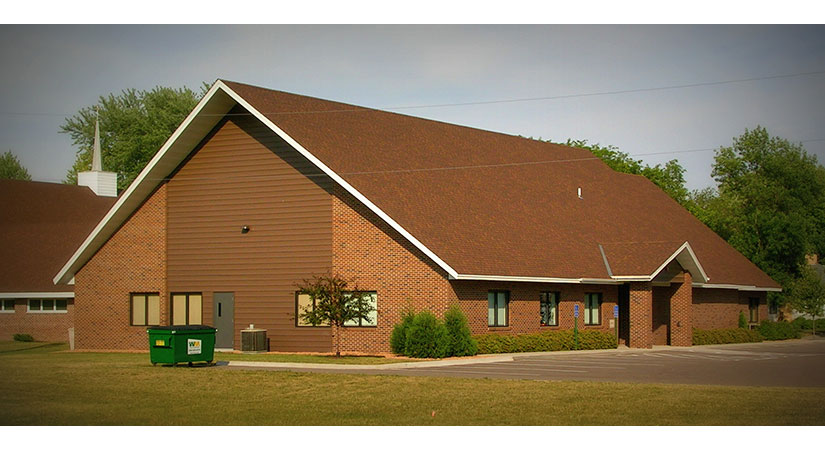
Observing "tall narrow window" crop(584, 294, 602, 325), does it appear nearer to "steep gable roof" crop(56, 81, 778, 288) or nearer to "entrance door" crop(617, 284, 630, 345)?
"steep gable roof" crop(56, 81, 778, 288)

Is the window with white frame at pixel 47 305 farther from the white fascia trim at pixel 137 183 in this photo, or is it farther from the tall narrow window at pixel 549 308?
the tall narrow window at pixel 549 308

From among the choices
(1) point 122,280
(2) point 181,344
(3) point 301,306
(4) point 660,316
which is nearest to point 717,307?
(4) point 660,316

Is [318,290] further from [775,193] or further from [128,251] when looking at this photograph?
[775,193]

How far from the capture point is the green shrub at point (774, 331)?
56.1m

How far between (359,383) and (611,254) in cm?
2237

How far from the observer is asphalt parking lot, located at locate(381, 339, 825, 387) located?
28344 millimetres

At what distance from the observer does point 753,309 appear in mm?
58875

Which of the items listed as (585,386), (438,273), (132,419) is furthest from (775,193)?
(132,419)

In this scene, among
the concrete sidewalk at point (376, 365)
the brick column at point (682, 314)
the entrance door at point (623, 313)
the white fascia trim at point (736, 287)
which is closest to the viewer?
the concrete sidewalk at point (376, 365)

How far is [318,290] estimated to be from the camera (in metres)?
37.4

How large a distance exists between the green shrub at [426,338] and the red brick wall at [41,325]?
23.7 metres

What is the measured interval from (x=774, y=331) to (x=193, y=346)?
35378 mm

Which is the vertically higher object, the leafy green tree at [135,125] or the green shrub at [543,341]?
the leafy green tree at [135,125]

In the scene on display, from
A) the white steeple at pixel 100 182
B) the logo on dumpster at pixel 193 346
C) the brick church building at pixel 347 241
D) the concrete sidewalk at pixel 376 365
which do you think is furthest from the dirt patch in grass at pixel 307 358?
the white steeple at pixel 100 182
